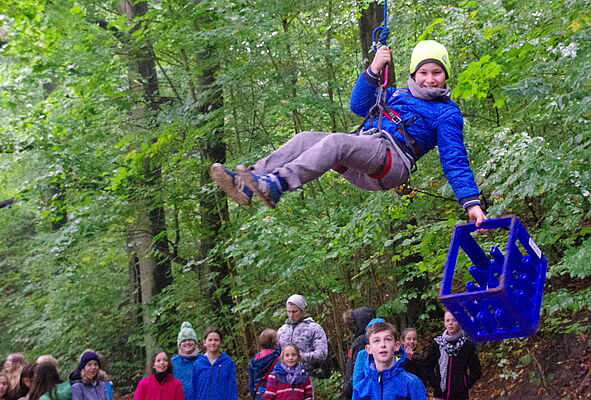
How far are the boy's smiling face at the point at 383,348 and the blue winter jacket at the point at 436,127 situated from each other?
3.72ft

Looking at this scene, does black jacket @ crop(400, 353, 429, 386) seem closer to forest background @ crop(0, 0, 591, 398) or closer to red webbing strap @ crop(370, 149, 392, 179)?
forest background @ crop(0, 0, 591, 398)

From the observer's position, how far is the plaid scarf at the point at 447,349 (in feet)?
18.0

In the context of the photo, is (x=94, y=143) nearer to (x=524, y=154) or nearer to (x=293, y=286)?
(x=293, y=286)

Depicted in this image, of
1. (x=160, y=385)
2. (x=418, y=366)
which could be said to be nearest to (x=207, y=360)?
(x=160, y=385)

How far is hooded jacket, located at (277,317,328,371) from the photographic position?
5.84 m

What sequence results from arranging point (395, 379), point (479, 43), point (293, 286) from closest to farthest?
point (395, 379)
point (479, 43)
point (293, 286)

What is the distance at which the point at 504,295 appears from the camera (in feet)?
10.6

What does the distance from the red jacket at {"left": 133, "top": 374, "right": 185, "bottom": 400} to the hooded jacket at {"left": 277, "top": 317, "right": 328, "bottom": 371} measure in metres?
1.02

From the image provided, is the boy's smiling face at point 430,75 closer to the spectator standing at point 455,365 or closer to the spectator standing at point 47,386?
the spectator standing at point 455,365

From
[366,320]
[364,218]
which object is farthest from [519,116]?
[366,320]

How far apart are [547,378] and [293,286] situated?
11.2 ft

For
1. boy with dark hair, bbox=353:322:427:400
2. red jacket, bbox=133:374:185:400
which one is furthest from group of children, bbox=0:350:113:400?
boy with dark hair, bbox=353:322:427:400

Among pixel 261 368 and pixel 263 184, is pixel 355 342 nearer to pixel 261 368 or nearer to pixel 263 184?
pixel 261 368

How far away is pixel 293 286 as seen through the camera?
897 centimetres
